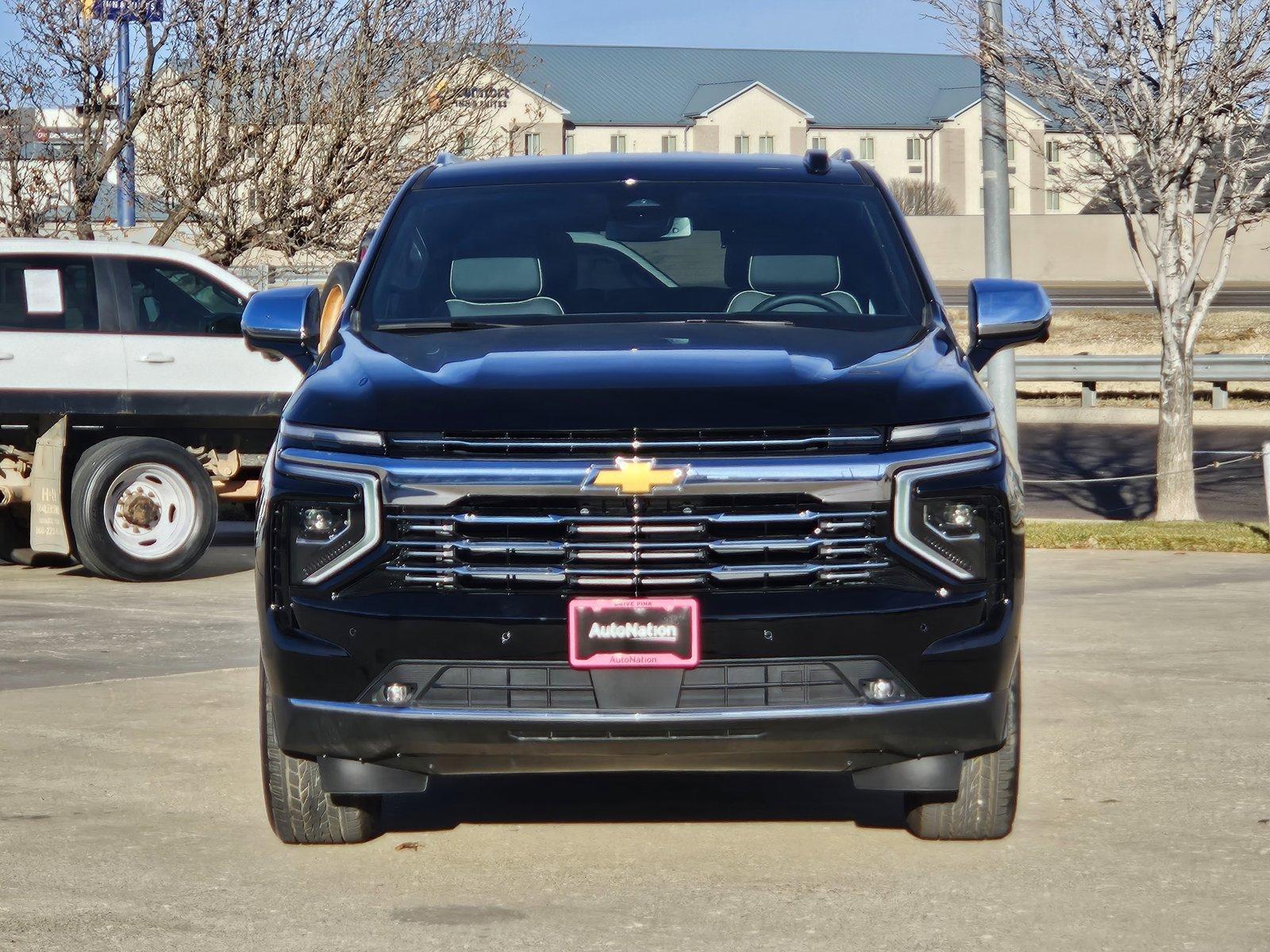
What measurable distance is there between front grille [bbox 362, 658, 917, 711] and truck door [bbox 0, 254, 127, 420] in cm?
809

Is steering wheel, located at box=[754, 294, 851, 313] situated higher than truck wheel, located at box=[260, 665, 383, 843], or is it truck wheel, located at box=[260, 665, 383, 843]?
steering wheel, located at box=[754, 294, 851, 313]

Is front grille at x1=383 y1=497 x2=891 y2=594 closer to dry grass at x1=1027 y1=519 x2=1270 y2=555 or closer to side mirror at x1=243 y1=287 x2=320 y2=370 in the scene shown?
side mirror at x1=243 y1=287 x2=320 y2=370

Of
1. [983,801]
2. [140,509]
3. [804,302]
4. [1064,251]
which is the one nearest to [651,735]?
[983,801]

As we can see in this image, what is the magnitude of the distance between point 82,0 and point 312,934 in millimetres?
13452

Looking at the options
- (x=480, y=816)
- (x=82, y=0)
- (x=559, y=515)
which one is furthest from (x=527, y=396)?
(x=82, y=0)

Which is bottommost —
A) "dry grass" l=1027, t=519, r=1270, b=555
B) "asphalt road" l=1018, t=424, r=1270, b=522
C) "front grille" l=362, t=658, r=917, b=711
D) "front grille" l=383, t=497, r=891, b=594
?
"asphalt road" l=1018, t=424, r=1270, b=522

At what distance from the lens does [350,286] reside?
609 centimetres

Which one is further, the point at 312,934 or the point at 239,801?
the point at 239,801

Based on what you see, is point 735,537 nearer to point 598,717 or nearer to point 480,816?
point 598,717

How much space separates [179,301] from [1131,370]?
59.8 feet

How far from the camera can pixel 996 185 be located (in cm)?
1586

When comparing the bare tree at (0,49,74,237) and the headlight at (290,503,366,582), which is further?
the bare tree at (0,49,74,237)

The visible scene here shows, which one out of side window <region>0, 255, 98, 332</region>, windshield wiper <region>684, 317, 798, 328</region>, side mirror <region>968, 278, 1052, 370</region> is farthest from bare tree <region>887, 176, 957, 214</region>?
windshield wiper <region>684, 317, 798, 328</region>

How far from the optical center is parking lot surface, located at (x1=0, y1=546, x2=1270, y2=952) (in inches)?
184
